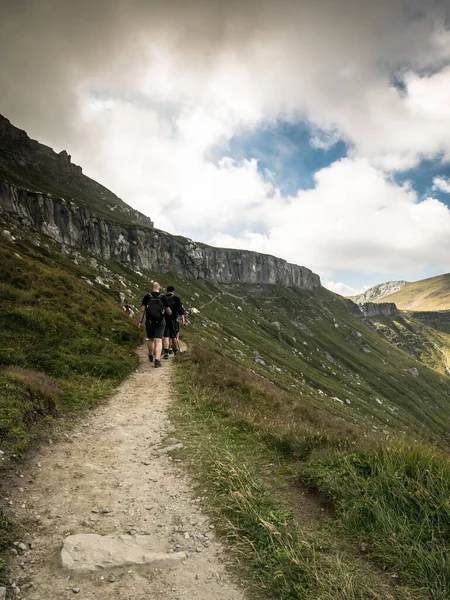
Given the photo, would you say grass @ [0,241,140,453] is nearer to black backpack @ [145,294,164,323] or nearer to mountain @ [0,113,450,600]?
mountain @ [0,113,450,600]

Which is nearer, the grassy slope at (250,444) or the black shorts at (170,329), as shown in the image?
the grassy slope at (250,444)

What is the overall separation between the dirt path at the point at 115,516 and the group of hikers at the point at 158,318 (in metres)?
7.73

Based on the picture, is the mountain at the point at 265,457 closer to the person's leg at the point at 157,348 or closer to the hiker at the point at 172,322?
the person's leg at the point at 157,348

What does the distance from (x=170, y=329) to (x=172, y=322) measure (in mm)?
566

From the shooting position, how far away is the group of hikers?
57.2 feet

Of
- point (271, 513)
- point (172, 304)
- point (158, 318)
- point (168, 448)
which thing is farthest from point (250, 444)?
point (172, 304)

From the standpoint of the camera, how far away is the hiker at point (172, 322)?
63.5ft

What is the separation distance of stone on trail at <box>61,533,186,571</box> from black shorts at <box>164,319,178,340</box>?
48.6 feet

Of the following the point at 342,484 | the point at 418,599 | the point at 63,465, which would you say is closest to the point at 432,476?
the point at 342,484

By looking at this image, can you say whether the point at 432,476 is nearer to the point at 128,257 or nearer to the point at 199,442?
the point at 199,442

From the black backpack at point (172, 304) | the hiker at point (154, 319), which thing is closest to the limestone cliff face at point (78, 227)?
the black backpack at point (172, 304)

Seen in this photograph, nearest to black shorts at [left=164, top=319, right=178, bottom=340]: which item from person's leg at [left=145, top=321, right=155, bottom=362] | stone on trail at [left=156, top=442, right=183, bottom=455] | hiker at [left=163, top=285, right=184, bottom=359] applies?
hiker at [left=163, top=285, right=184, bottom=359]

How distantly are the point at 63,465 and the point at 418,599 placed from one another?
687 cm

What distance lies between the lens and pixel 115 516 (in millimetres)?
5863
